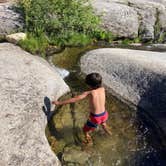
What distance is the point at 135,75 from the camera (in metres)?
12.6

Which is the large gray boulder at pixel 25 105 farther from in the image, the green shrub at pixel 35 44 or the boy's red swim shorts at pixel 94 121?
the boy's red swim shorts at pixel 94 121

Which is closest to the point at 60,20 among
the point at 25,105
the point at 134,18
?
the point at 134,18

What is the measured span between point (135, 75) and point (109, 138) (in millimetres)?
2675

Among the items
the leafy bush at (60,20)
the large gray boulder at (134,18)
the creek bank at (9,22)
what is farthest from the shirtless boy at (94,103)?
the large gray boulder at (134,18)

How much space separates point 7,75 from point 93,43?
5.24 meters

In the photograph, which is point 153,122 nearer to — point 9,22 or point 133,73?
point 133,73

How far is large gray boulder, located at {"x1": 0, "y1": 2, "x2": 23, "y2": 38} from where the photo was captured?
Answer: 47.6 feet

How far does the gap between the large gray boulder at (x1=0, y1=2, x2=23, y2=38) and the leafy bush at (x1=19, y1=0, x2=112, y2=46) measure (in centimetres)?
29

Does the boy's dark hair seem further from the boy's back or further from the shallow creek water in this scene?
the shallow creek water

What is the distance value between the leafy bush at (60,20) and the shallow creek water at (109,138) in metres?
3.21

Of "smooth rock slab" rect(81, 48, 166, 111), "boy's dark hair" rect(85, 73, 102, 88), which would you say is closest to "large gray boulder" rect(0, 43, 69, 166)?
"boy's dark hair" rect(85, 73, 102, 88)

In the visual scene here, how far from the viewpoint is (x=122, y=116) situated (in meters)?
11.6

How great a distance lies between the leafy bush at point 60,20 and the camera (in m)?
14.6

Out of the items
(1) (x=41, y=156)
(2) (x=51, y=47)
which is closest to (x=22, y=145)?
(1) (x=41, y=156)
